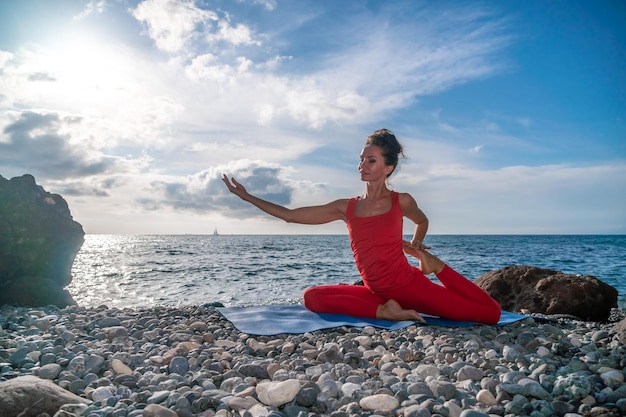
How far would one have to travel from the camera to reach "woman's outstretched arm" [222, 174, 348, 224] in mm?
4906

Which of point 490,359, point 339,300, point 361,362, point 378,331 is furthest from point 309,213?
point 490,359

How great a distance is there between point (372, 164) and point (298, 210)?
106cm

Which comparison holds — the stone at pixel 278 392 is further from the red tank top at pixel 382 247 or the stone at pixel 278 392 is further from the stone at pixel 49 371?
the red tank top at pixel 382 247

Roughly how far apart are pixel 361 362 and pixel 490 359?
114 cm

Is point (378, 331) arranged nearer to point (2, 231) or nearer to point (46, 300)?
point (46, 300)

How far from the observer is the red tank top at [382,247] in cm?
508

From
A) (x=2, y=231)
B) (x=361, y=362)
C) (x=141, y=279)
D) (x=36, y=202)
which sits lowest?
(x=141, y=279)

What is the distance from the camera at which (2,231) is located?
310 inches

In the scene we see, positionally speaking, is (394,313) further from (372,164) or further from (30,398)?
(30,398)

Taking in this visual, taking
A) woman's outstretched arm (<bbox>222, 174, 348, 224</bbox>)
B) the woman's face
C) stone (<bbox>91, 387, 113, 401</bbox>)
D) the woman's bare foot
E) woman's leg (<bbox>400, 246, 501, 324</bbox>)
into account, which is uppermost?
the woman's face

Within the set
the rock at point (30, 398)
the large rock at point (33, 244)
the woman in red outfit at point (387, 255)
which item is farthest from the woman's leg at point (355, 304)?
the large rock at point (33, 244)

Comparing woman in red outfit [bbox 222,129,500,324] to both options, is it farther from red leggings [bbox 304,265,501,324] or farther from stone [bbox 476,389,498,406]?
stone [bbox 476,389,498,406]

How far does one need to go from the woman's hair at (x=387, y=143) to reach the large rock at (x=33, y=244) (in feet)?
21.8

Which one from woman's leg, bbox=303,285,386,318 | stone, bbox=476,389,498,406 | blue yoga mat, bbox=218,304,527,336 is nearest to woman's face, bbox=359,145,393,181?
woman's leg, bbox=303,285,386,318
